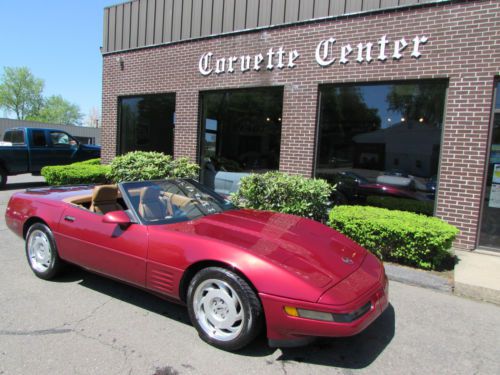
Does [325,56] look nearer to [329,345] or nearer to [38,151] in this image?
[329,345]

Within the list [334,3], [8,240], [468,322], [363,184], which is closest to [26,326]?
[8,240]

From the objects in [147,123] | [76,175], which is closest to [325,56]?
[147,123]

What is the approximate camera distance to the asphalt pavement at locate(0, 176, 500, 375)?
2.86 metres

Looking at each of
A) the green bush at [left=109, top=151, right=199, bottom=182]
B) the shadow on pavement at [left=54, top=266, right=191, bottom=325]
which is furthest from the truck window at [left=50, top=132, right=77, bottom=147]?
the shadow on pavement at [left=54, top=266, right=191, bottom=325]

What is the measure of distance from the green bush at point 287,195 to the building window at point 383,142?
133 cm

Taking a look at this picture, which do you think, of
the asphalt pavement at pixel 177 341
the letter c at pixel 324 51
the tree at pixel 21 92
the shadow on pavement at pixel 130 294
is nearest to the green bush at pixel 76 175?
the shadow on pavement at pixel 130 294

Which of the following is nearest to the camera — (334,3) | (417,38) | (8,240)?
(8,240)

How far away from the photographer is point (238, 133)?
9094 millimetres

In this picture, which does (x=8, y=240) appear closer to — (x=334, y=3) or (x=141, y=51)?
(x=141, y=51)

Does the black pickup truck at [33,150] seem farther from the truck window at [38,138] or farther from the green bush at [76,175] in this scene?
the green bush at [76,175]

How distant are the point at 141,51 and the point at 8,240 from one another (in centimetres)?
619

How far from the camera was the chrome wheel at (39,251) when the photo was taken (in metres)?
4.40

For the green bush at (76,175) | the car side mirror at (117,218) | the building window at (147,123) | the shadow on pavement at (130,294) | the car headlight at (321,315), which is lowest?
the shadow on pavement at (130,294)

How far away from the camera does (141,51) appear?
10.3 metres
